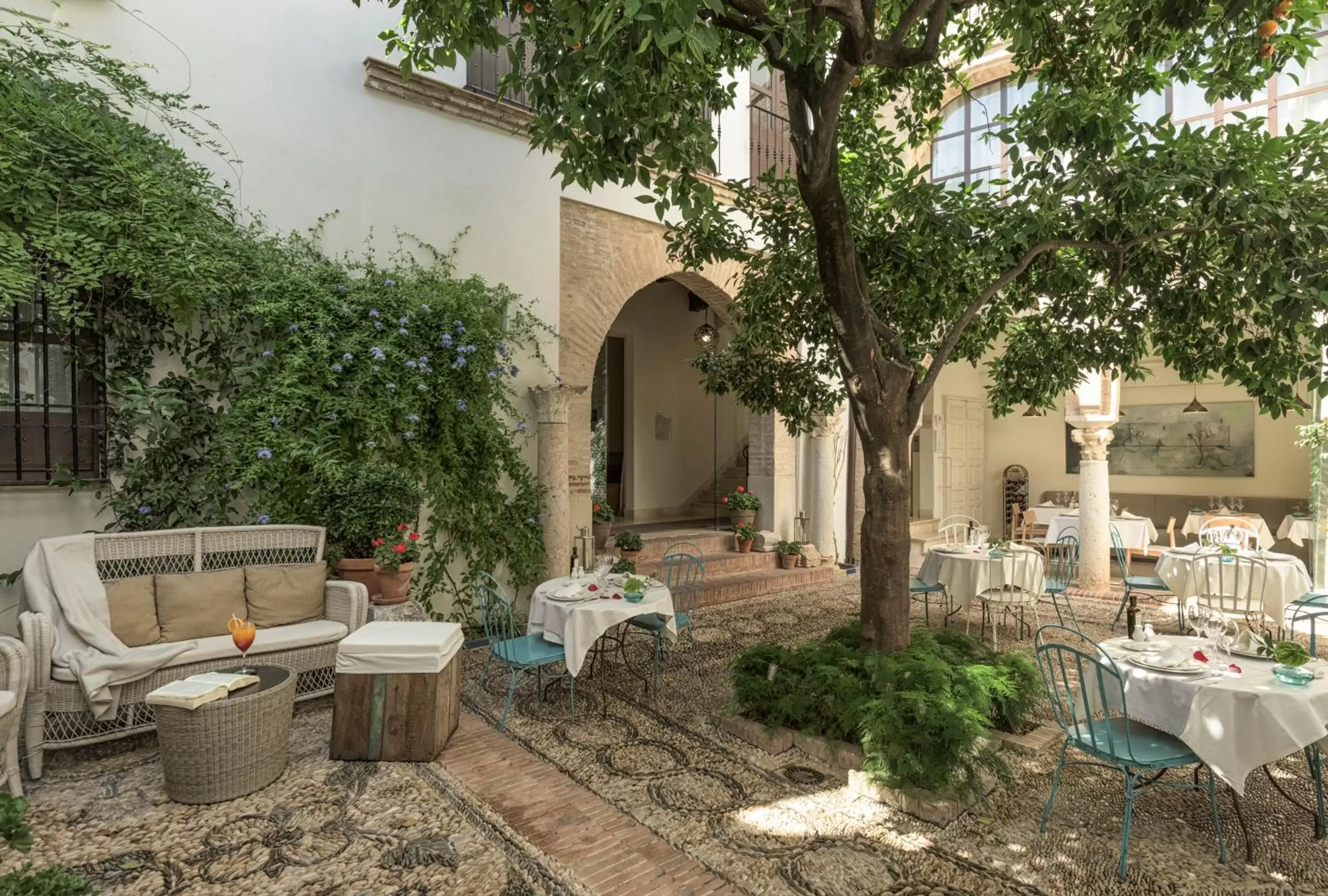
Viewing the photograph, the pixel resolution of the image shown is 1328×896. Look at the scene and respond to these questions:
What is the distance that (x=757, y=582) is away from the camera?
774 centimetres

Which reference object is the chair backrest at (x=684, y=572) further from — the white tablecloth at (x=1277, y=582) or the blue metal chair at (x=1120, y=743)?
the white tablecloth at (x=1277, y=582)

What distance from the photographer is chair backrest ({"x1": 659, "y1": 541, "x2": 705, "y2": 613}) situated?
18.3 ft

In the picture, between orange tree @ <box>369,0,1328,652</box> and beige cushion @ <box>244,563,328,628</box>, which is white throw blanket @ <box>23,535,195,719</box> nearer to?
beige cushion @ <box>244,563,328,628</box>

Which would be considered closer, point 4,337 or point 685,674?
point 4,337

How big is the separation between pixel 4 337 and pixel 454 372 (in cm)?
261

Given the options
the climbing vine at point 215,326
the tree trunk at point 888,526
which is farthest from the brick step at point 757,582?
Result: the tree trunk at point 888,526

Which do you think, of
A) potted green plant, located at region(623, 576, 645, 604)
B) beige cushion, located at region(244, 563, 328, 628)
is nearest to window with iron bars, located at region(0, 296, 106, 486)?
beige cushion, located at region(244, 563, 328, 628)

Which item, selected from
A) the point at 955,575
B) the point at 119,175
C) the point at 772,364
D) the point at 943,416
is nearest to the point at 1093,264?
the point at 772,364

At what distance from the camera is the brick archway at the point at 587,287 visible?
A: 6688 millimetres

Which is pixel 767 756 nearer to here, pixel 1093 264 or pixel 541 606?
pixel 541 606

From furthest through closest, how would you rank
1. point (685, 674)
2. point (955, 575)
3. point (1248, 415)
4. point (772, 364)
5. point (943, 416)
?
point (943, 416) < point (1248, 415) < point (955, 575) < point (772, 364) < point (685, 674)

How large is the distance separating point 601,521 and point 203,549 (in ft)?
13.1

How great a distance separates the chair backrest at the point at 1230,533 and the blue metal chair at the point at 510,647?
5391 millimetres

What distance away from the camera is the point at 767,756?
352 centimetres
